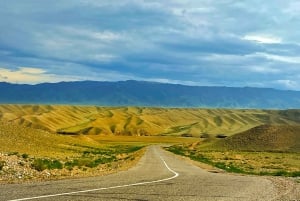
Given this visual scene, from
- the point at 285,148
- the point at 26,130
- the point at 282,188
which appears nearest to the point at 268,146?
the point at 285,148

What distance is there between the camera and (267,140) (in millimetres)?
136500

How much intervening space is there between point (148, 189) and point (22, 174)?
948cm

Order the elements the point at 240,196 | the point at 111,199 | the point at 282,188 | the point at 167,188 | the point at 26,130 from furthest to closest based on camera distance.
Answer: the point at 26,130 < the point at 282,188 < the point at 167,188 < the point at 240,196 < the point at 111,199

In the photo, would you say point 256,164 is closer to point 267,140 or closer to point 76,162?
point 76,162

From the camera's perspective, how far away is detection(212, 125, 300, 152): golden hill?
426 feet

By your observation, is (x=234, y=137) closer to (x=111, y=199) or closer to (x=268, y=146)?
(x=268, y=146)

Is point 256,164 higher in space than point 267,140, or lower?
lower

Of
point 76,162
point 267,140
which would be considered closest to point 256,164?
point 76,162

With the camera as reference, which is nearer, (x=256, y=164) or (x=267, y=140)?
(x=256, y=164)

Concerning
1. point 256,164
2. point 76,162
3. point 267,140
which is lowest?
point 256,164

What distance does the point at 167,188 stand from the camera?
2208 centimetres

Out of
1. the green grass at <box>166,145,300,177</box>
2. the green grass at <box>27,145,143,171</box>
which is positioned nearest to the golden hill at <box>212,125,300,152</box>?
the green grass at <box>166,145,300,177</box>

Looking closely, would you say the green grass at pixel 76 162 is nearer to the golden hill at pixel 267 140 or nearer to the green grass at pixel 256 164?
the green grass at pixel 256 164

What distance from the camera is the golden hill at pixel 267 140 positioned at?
130 meters
